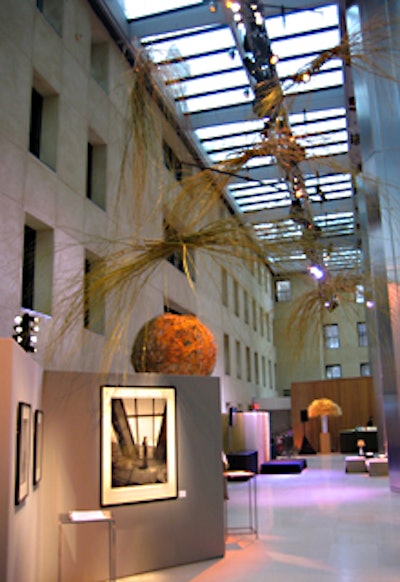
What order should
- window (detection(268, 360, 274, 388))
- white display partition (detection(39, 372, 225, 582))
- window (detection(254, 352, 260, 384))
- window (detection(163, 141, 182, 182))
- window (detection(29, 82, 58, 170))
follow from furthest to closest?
window (detection(268, 360, 274, 388))
window (detection(254, 352, 260, 384))
window (detection(29, 82, 58, 170))
white display partition (detection(39, 372, 225, 582))
window (detection(163, 141, 182, 182))

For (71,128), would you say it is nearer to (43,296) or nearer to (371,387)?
(43,296)

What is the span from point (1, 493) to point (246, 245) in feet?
7.15

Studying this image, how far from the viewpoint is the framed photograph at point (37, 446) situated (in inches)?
163

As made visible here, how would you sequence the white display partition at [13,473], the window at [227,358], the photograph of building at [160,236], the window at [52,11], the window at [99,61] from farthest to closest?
the window at [227,358]
the window at [99,61]
the window at [52,11]
the white display partition at [13,473]
the photograph of building at [160,236]

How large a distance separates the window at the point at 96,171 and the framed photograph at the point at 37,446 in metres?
7.48

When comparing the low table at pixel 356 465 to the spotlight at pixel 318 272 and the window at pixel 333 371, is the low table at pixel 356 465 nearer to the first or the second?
the spotlight at pixel 318 272

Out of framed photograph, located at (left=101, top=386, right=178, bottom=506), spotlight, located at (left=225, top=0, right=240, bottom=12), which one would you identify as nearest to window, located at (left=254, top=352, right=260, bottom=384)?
spotlight, located at (left=225, top=0, right=240, bottom=12)

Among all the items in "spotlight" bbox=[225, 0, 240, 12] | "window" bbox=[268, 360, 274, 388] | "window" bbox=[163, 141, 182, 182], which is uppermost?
"spotlight" bbox=[225, 0, 240, 12]

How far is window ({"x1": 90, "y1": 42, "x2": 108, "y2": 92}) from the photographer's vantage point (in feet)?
40.1

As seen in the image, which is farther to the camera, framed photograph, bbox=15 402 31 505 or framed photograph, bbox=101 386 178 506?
framed photograph, bbox=101 386 178 506

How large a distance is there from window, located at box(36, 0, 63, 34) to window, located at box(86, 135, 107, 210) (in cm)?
208

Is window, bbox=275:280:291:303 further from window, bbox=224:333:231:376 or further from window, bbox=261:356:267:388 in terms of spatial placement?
window, bbox=261:356:267:388

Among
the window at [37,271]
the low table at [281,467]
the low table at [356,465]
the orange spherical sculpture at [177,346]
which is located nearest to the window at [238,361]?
the low table at [281,467]

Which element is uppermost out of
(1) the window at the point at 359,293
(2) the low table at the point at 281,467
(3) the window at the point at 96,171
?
(3) the window at the point at 96,171
